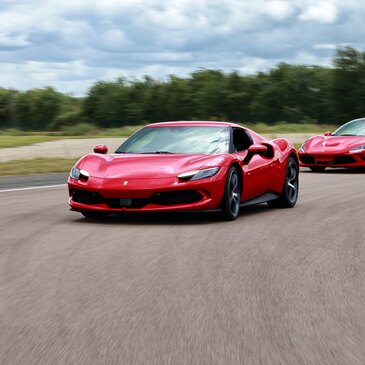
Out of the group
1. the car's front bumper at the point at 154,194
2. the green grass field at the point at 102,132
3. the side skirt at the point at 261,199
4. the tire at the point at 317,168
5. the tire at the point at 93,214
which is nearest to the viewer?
the car's front bumper at the point at 154,194

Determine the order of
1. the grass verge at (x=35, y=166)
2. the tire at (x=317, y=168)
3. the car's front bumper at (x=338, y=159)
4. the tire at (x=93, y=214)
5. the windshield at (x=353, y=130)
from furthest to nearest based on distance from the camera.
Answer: the windshield at (x=353, y=130) < the tire at (x=317, y=168) < the car's front bumper at (x=338, y=159) < the grass verge at (x=35, y=166) < the tire at (x=93, y=214)

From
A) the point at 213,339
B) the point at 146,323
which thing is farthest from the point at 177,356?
the point at 146,323

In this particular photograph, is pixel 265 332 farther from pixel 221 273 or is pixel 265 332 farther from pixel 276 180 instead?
pixel 276 180

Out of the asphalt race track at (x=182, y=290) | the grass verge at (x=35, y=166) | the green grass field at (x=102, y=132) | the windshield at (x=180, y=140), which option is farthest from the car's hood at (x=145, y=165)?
the green grass field at (x=102, y=132)

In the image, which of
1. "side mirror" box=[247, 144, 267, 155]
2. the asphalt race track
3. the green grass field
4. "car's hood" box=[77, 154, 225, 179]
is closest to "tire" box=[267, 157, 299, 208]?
the asphalt race track

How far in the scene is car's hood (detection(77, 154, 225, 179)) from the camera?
9758 millimetres

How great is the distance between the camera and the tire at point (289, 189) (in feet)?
38.2

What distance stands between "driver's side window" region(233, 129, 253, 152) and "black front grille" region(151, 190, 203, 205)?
1359mm

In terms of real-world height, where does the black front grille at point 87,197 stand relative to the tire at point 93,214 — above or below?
above

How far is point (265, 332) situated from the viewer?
4848 mm

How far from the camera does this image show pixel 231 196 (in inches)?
397

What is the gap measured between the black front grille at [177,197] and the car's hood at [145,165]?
19 centimetres

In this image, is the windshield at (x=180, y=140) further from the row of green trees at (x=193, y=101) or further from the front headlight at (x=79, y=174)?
the row of green trees at (x=193, y=101)

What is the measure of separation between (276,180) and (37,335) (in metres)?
6.95
